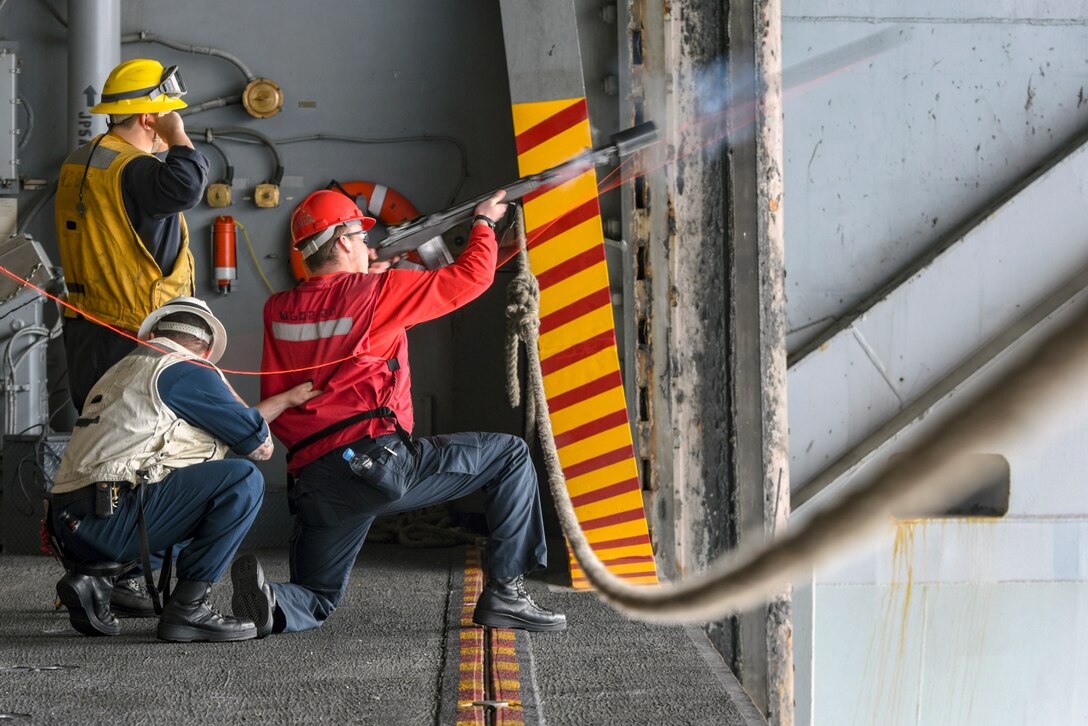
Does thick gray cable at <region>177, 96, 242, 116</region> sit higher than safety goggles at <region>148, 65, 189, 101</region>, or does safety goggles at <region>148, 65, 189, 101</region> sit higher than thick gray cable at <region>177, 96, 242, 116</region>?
safety goggles at <region>148, 65, 189, 101</region>

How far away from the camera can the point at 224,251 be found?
6098 millimetres

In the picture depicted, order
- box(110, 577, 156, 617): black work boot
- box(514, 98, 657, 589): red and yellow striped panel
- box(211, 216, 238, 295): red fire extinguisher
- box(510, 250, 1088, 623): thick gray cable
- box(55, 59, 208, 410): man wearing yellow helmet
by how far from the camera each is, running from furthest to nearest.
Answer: box(211, 216, 238, 295): red fire extinguisher, box(514, 98, 657, 589): red and yellow striped panel, box(55, 59, 208, 410): man wearing yellow helmet, box(110, 577, 156, 617): black work boot, box(510, 250, 1088, 623): thick gray cable

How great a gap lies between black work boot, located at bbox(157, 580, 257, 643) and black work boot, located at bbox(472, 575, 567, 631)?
810 millimetres

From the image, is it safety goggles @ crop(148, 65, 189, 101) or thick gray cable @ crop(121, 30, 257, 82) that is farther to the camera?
thick gray cable @ crop(121, 30, 257, 82)

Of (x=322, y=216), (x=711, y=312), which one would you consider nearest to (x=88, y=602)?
(x=322, y=216)

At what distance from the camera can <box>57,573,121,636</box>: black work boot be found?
3.73 m

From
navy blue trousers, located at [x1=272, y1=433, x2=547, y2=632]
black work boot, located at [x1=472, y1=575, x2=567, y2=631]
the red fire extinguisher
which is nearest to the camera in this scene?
navy blue trousers, located at [x1=272, y1=433, x2=547, y2=632]

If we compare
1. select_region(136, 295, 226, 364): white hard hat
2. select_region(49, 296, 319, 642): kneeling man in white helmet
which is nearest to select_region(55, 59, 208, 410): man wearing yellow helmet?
select_region(136, 295, 226, 364): white hard hat

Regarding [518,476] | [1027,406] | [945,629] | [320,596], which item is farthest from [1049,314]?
[1027,406]

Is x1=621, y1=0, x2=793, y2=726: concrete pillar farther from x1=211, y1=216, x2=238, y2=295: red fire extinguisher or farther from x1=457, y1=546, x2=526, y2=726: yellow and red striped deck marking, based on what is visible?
x1=211, y1=216, x2=238, y2=295: red fire extinguisher

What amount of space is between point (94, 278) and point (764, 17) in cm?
294

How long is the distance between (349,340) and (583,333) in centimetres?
140

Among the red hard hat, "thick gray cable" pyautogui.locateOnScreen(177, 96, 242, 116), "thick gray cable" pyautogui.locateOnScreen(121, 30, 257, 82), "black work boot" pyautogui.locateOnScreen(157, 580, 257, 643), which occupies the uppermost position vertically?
"thick gray cable" pyautogui.locateOnScreen(121, 30, 257, 82)

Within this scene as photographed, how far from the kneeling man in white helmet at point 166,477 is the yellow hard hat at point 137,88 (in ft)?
3.37
